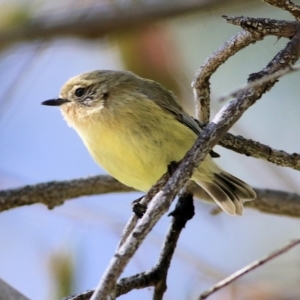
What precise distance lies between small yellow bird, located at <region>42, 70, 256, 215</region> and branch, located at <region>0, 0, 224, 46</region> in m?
0.32

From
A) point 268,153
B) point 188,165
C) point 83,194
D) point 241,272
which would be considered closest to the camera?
point 188,165

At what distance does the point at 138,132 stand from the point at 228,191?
646mm

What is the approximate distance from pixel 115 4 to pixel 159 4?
236 mm

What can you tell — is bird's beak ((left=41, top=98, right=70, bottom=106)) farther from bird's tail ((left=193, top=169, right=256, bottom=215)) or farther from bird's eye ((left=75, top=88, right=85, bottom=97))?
bird's tail ((left=193, top=169, right=256, bottom=215))

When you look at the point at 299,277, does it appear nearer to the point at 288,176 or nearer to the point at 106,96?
the point at 288,176

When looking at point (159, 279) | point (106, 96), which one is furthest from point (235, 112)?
point (106, 96)

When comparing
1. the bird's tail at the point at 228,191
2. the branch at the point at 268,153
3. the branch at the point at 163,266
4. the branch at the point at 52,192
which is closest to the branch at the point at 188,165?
the branch at the point at 268,153

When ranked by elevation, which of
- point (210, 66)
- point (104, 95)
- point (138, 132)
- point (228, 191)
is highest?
point (210, 66)

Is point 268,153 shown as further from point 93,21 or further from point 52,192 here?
point 93,21

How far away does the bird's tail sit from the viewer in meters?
2.96

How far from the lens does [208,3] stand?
118 inches

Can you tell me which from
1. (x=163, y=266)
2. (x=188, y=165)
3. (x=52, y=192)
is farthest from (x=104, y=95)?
(x=188, y=165)

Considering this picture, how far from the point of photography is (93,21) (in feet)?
10.5

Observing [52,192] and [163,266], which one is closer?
[163,266]
